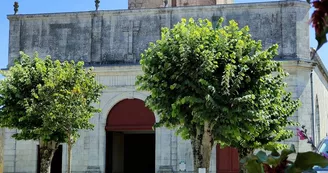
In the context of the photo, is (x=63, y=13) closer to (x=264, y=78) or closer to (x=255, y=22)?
(x=255, y=22)

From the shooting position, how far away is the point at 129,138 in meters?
34.2

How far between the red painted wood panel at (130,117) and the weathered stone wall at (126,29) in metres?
2.20

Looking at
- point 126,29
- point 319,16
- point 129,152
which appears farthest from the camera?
point 129,152

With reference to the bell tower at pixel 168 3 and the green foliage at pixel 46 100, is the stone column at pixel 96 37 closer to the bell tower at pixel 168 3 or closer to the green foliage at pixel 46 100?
the bell tower at pixel 168 3

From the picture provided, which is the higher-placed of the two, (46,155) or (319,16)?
(319,16)

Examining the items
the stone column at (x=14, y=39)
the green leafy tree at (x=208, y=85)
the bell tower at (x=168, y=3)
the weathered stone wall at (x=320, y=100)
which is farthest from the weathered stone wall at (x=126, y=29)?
the green leafy tree at (x=208, y=85)

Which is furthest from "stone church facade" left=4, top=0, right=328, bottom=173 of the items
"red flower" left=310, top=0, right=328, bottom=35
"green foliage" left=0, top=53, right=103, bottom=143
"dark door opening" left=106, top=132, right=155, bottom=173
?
"red flower" left=310, top=0, right=328, bottom=35

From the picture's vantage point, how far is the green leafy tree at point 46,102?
68.7 feet

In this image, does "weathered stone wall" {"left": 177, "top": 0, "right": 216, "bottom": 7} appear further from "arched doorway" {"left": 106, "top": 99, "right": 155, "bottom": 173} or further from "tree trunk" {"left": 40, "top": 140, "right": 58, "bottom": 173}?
"tree trunk" {"left": 40, "top": 140, "right": 58, "bottom": 173}

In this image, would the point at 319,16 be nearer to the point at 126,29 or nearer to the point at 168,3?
the point at 126,29

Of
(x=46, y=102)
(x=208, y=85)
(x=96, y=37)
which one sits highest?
(x=96, y=37)

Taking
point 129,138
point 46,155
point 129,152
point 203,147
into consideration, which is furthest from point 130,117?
point 203,147

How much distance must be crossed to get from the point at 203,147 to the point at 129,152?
16930mm

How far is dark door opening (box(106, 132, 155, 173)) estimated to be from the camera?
1174 inches
